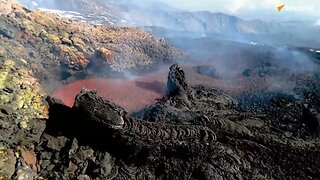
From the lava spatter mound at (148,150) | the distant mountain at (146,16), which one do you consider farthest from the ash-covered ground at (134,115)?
the distant mountain at (146,16)

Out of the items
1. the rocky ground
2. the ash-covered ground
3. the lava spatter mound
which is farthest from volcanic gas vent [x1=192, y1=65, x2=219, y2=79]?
the lava spatter mound

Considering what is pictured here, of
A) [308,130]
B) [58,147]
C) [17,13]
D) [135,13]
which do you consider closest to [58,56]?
[17,13]

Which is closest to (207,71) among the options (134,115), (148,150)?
(134,115)

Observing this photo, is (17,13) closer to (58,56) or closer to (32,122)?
(58,56)

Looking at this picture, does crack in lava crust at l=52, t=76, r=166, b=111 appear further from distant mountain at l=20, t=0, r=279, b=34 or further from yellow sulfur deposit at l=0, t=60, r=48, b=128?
distant mountain at l=20, t=0, r=279, b=34

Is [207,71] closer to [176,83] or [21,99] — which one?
[176,83]

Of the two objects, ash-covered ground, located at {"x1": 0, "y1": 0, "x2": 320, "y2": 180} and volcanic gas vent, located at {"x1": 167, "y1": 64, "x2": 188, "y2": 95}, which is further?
volcanic gas vent, located at {"x1": 167, "y1": 64, "x2": 188, "y2": 95}
